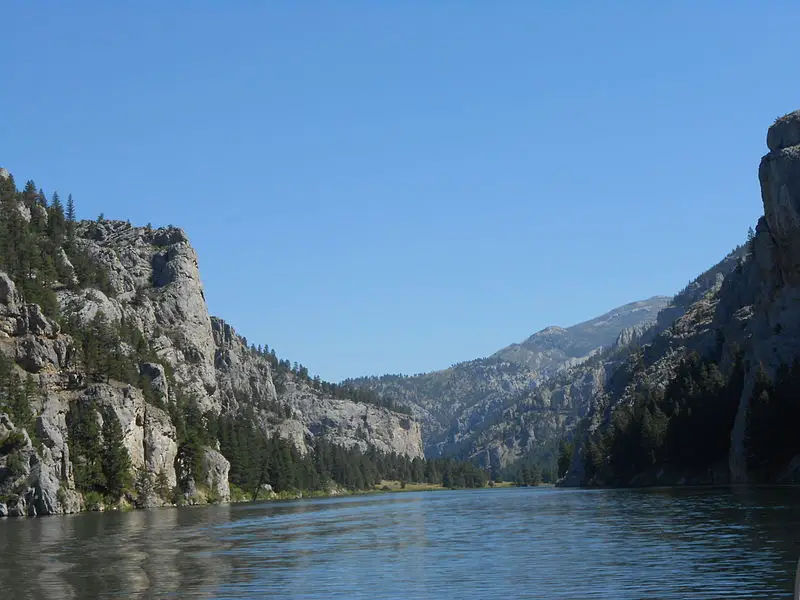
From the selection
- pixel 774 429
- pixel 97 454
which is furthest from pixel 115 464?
pixel 774 429

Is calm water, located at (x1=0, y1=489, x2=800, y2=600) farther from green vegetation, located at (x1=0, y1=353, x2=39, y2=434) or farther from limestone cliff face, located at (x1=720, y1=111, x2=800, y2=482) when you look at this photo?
limestone cliff face, located at (x1=720, y1=111, x2=800, y2=482)

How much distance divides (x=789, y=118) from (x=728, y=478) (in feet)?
207

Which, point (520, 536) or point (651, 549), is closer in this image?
point (651, 549)

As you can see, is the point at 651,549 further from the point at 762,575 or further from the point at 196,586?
the point at 196,586

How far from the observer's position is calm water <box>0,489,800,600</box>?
132 ft

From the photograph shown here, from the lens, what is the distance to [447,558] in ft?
177

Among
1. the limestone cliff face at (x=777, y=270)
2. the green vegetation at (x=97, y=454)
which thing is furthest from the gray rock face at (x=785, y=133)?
the green vegetation at (x=97, y=454)

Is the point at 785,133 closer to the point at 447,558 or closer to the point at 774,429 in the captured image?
the point at 774,429

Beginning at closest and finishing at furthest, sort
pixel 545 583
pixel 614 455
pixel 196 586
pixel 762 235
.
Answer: pixel 545 583 → pixel 196 586 → pixel 762 235 → pixel 614 455

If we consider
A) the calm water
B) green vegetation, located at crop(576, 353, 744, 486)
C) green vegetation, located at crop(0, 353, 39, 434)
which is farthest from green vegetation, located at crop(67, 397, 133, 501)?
green vegetation, located at crop(576, 353, 744, 486)

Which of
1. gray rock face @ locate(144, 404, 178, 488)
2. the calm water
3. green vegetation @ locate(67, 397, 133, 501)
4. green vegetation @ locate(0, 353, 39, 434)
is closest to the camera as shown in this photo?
the calm water

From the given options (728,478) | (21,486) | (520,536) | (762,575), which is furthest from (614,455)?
(762,575)

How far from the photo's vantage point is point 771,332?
505 ft

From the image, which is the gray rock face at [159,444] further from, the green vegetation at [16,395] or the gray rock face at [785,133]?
the gray rock face at [785,133]
